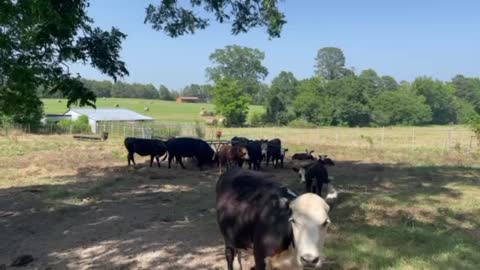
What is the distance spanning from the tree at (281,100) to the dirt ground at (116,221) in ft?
199

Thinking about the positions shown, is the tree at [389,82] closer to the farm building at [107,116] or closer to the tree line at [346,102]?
the tree line at [346,102]

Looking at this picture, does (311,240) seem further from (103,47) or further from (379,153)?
(379,153)

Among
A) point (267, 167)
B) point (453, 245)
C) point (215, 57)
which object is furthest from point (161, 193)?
point (215, 57)

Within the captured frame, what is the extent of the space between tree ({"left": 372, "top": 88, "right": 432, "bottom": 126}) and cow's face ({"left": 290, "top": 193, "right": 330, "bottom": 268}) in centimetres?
7635

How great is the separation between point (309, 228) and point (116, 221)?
7017 mm

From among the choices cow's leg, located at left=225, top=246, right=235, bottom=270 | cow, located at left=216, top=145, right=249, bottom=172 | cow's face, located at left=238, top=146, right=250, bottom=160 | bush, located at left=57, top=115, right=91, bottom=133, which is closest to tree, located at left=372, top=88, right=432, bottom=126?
bush, located at left=57, top=115, right=91, bottom=133

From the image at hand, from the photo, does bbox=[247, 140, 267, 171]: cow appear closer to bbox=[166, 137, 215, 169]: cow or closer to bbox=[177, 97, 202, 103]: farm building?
bbox=[166, 137, 215, 169]: cow

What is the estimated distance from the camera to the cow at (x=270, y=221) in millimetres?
4020

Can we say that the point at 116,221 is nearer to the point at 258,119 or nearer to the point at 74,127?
the point at 74,127

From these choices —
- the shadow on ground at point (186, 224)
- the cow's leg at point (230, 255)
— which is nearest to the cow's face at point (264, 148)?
the shadow on ground at point (186, 224)

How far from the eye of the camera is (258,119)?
75375 mm

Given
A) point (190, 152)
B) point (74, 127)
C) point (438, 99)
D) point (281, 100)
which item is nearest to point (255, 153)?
point (190, 152)

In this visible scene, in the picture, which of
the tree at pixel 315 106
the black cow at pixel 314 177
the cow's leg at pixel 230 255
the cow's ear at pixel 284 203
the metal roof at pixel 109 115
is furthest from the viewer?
the tree at pixel 315 106

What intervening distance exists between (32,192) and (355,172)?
11563mm
